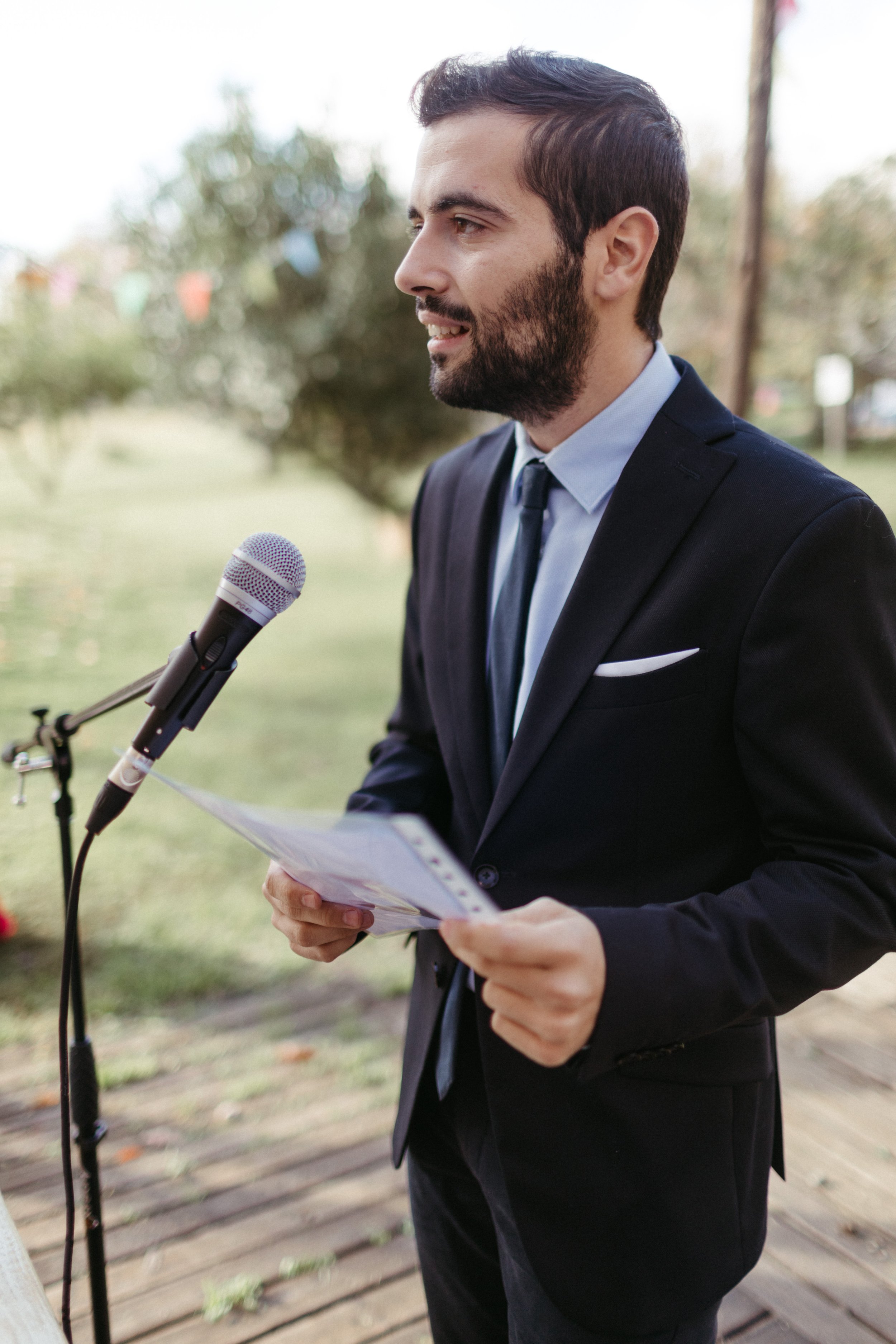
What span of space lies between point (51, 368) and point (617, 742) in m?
7.23

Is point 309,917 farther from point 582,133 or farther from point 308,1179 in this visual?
point 308,1179

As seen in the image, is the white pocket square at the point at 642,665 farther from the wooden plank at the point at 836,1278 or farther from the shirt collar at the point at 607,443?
the wooden plank at the point at 836,1278

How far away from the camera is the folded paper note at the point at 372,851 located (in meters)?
0.82

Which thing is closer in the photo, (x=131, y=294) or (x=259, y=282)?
(x=131, y=294)

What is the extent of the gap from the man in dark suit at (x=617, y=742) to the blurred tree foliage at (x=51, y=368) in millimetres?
6021

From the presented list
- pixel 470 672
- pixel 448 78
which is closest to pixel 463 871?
pixel 470 672

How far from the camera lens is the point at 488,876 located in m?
1.29

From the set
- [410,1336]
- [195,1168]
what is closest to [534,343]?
[410,1336]

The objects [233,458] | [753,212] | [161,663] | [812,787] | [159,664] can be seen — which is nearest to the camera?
[812,787]

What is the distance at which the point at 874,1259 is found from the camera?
2426 mm

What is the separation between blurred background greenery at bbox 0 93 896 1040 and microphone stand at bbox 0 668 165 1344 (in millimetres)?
2352

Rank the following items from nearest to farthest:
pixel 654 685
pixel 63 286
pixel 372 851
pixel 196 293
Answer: pixel 372 851, pixel 654 685, pixel 63 286, pixel 196 293

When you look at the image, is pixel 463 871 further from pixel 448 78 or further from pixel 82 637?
pixel 82 637

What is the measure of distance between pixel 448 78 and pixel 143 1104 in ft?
9.51
